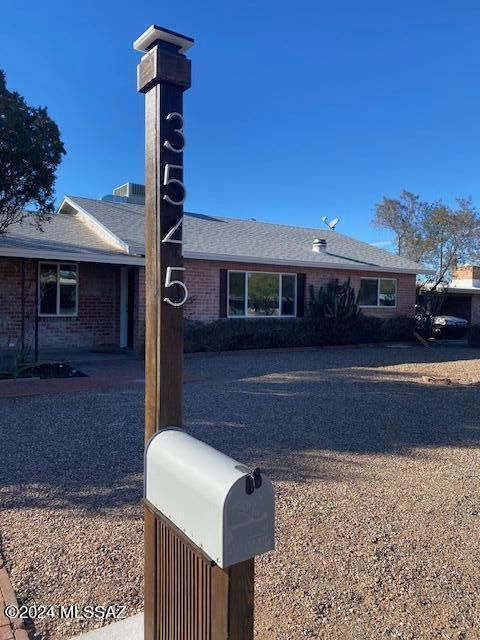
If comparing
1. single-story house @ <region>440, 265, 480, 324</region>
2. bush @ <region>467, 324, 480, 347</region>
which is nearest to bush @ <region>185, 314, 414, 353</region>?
bush @ <region>467, 324, 480, 347</region>

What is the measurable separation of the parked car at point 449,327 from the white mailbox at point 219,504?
2102 cm

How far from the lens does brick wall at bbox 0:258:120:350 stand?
42.7 feet

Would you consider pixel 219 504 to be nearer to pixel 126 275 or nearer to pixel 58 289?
pixel 58 289

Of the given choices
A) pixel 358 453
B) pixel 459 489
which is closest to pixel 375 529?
pixel 459 489

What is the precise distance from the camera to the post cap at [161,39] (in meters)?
2.41

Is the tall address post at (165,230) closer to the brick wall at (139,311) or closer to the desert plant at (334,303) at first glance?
the brick wall at (139,311)

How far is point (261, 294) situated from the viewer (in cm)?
1608

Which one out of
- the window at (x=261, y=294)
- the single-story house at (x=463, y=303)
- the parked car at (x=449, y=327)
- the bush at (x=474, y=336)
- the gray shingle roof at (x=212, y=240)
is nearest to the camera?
the gray shingle roof at (x=212, y=240)

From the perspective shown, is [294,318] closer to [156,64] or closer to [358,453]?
[358,453]

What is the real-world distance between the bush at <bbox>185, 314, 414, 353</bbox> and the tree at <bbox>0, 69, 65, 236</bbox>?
528 centimetres

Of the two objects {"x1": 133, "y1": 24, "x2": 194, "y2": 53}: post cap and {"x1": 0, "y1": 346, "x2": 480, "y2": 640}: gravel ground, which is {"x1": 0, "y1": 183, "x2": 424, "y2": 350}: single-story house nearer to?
{"x1": 0, "y1": 346, "x2": 480, "y2": 640}: gravel ground

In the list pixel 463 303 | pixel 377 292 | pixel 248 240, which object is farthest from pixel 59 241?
pixel 463 303

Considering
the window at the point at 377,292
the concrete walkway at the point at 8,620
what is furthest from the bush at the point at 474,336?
the concrete walkway at the point at 8,620

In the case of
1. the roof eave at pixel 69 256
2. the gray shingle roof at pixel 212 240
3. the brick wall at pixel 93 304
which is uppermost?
the gray shingle roof at pixel 212 240
